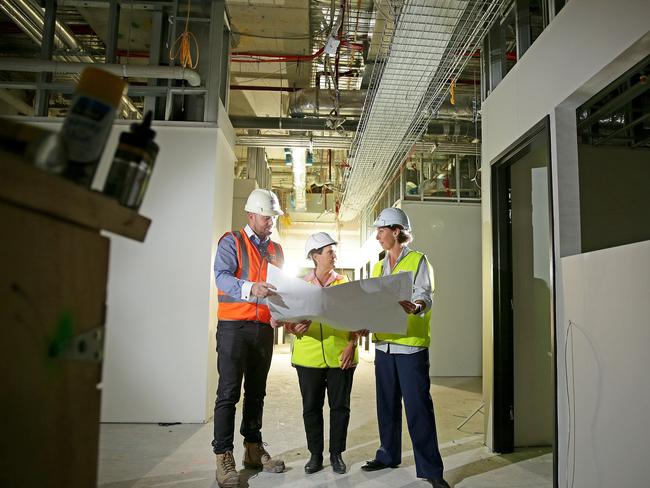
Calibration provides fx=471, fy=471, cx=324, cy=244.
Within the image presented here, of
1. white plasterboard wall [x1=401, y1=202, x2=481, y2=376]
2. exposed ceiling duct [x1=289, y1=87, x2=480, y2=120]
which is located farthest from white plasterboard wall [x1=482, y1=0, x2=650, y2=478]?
white plasterboard wall [x1=401, y1=202, x2=481, y2=376]

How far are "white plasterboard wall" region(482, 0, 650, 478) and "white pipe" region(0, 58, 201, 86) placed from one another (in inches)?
94.2

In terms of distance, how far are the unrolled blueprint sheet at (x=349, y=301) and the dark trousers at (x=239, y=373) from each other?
0.32 m

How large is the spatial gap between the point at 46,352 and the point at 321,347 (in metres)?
1.92

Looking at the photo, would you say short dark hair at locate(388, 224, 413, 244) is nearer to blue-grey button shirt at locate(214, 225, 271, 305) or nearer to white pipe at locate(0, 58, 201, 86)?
blue-grey button shirt at locate(214, 225, 271, 305)

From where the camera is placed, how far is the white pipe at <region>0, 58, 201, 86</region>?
3559mm

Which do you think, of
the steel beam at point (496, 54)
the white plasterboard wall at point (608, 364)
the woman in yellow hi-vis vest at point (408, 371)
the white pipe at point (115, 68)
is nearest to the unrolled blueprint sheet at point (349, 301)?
the woman in yellow hi-vis vest at point (408, 371)

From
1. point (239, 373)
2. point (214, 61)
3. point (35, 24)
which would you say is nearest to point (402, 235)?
point (239, 373)

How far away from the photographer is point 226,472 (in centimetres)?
232

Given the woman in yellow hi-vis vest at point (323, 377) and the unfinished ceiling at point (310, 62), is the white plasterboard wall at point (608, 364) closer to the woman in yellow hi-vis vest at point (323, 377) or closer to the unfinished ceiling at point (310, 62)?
the woman in yellow hi-vis vest at point (323, 377)

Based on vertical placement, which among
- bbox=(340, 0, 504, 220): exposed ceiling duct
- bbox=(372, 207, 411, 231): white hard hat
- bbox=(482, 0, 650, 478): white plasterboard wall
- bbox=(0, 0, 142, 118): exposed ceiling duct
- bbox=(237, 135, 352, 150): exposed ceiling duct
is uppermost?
bbox=(0, 0, 142, 118): exposed ceiling duct

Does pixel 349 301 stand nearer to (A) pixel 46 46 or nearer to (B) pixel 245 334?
(B) pixel 245 334

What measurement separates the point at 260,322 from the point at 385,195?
5.42 m

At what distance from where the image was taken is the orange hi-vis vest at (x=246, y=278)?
244cm

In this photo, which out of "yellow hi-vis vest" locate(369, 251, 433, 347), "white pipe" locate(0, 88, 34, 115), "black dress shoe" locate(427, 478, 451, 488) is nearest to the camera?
"black dress shoe" locate(427, 478, 451, 488)
